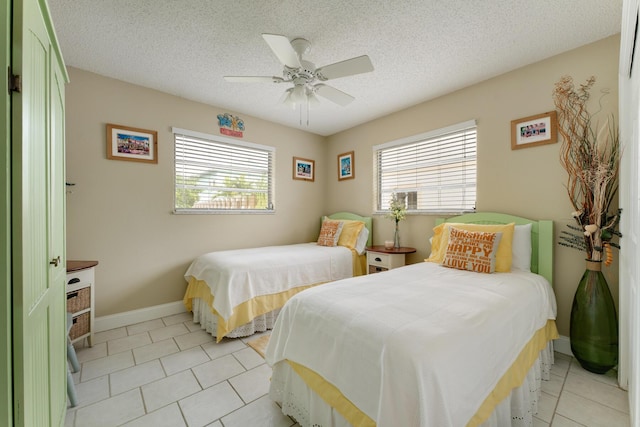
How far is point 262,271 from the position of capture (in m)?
2.75

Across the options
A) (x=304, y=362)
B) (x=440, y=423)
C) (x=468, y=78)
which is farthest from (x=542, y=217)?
(x=304, y=362)

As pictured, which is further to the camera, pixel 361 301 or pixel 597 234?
pixel 597 234

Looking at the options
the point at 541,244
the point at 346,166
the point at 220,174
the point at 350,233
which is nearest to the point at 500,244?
the point at 541,244

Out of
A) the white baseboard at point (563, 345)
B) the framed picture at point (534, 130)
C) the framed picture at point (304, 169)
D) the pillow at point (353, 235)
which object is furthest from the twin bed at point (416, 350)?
the framed picture at point (304, 169)

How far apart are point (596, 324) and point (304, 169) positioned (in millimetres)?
3676

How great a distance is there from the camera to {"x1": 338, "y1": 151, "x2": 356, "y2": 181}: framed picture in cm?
421

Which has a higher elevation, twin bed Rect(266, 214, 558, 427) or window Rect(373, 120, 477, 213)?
window Rect(373, 120, 477, 213)

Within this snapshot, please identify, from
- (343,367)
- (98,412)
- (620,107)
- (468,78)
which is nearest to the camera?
(343,367)

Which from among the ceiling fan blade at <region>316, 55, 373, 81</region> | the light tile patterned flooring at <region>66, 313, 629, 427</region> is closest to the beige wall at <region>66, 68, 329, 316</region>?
the light tile patterned flooring at <region>66, 313, 629, 427</region>

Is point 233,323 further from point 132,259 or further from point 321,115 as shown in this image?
point 321,115

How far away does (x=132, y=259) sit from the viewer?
115 inches

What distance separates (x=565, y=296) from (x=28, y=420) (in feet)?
10.9

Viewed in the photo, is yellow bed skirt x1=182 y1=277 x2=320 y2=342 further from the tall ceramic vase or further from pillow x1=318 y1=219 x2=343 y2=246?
the tall ceramic vase

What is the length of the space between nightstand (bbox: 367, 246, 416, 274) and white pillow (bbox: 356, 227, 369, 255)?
290 mm
